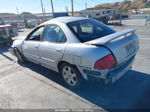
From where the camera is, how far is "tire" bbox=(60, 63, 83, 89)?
10.9 feet

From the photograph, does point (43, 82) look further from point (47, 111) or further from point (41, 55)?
point (47, 111)

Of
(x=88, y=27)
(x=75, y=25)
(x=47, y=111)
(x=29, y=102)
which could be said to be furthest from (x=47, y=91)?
(x=88, y=27)

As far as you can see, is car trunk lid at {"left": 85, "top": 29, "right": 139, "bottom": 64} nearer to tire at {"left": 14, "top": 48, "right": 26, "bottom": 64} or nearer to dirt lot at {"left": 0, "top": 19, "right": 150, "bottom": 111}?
dirt lot at {"left": 0, "top": 19, "right": 150, "bottom": 111}

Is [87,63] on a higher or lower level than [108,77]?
higher

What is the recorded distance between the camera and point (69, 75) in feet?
11.8

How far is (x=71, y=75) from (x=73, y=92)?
0.42 metres

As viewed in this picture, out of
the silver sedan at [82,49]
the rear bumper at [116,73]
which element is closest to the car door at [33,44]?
the silver sedan at [82,49]

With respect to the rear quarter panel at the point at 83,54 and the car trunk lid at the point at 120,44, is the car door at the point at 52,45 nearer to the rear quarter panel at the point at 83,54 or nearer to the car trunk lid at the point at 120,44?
the rear quarter panel at the point at 83,54

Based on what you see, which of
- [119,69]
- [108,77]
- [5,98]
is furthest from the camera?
[5,98]

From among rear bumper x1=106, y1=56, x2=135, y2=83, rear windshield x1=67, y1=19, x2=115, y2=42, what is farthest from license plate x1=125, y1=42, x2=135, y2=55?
rear windshield x1=67, y1=19, x2=115, y2=42

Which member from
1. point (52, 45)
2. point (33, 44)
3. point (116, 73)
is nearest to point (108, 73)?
point (116, 73)

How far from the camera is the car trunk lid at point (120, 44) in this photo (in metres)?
2.81

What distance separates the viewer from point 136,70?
4344 mm

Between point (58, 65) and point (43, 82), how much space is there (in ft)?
2.63
